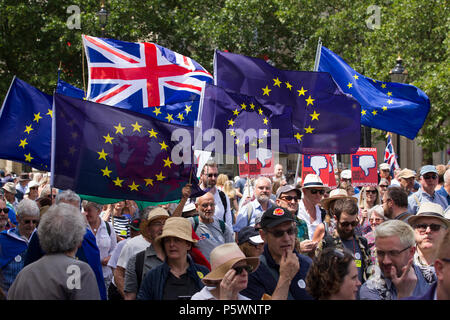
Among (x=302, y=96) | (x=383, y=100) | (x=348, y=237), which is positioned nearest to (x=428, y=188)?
(x=383, y=100)

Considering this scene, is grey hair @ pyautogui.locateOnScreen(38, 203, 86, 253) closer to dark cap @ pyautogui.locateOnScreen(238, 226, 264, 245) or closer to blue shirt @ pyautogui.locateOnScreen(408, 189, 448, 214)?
dark cap @ pyautogui.locateOnScreen(238, 226, 264, 245)

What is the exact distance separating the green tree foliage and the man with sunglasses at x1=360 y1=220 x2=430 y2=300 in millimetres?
22530

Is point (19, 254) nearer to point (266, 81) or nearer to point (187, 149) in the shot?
point (187, 149)

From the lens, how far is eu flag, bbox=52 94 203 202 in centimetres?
700

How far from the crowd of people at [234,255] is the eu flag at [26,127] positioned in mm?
814

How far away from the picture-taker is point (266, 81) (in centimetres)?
890

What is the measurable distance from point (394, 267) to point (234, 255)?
1.08 m

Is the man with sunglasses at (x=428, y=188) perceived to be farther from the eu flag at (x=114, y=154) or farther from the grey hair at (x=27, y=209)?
the grey hair at (x=27, y=209)

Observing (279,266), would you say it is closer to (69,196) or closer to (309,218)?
(69,196)

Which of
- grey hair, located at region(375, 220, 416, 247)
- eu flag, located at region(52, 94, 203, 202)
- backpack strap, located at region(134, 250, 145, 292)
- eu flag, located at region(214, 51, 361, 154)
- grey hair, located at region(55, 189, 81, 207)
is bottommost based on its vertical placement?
backpack strap, located at region(134, 250, 145, 292)

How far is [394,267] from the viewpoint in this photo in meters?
4.93

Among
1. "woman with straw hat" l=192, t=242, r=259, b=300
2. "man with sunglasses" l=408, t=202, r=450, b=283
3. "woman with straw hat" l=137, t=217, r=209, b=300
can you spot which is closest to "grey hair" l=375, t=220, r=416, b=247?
"woman with straw hat" l=192, t=242, r=259, b=300
